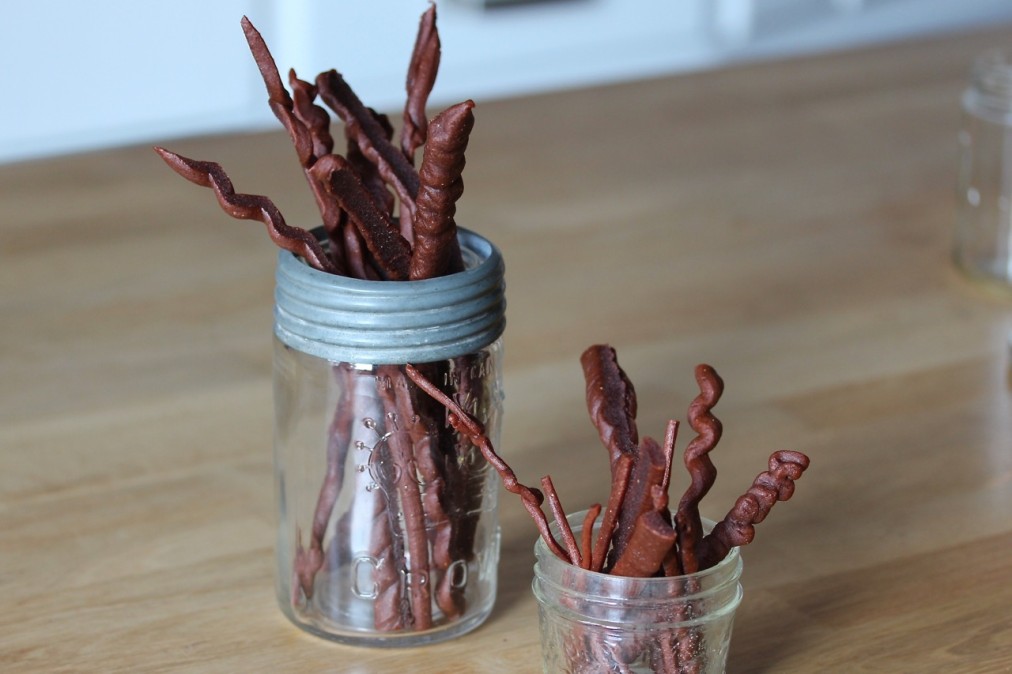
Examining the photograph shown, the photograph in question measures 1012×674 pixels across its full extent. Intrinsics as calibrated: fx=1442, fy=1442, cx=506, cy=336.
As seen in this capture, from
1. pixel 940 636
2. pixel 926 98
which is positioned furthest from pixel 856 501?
pixel 926 98

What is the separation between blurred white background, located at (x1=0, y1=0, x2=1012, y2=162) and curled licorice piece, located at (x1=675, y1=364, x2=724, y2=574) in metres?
1.53

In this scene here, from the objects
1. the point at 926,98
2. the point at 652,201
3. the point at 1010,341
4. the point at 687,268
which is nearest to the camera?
the point at 1010,341

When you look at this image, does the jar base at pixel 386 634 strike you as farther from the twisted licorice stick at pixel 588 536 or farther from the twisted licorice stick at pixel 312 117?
the twisted licorice stick at pixel 312 117

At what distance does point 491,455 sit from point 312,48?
81.0 inches

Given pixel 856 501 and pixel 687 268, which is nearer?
pixel 856 501

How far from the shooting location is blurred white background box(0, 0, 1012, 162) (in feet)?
7.93

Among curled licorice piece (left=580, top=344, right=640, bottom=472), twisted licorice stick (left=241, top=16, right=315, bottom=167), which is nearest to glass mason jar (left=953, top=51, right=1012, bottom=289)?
curled licorice piece (left=580, top=344, right=640, bottom=472)

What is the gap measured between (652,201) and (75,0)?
1317 millimetres

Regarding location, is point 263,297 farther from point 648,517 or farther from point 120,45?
point 120,45

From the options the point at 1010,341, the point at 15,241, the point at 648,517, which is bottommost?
the point at 1010,341

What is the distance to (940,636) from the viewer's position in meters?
0.81

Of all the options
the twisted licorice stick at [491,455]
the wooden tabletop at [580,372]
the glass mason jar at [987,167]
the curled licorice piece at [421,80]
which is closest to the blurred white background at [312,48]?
the wooden tabletop at [580,372]

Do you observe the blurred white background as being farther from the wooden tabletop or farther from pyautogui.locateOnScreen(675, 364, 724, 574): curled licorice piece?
pyautogui.locateOnScreen(675, 364, 724, 574): curled licorice piece

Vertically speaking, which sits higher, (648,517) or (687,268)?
(648,517)
